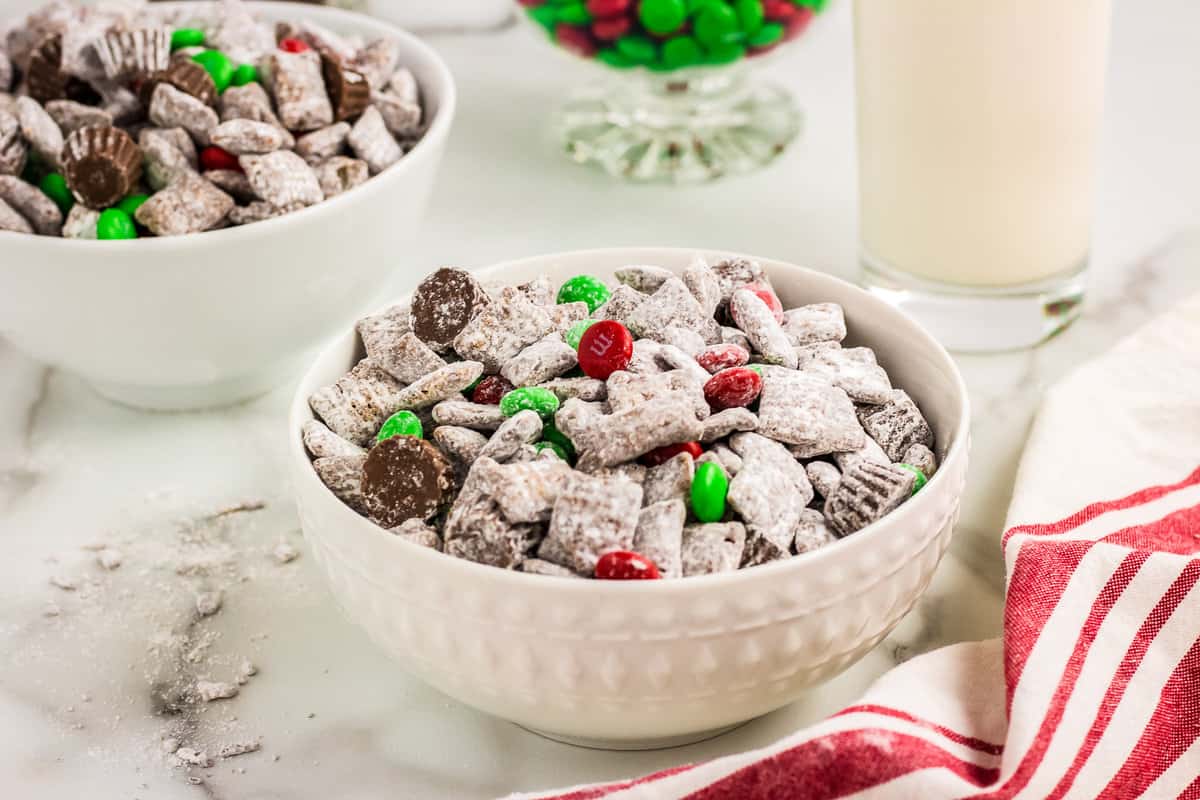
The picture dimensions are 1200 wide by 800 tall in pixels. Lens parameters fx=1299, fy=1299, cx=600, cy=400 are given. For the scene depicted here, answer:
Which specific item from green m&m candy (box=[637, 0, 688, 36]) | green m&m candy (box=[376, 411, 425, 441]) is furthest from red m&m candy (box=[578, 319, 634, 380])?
green m&m candy (box=[637, 0, 688, 36])

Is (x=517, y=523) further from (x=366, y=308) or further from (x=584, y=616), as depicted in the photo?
(x=366, y=308)

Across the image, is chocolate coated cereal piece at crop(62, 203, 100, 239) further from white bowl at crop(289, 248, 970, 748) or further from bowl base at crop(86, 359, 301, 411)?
white bowl at crop(289, 248, 970, 748)

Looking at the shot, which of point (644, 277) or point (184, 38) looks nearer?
point (644, 277)

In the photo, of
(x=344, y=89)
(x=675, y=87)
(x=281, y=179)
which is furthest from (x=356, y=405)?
(x=675, y=87)

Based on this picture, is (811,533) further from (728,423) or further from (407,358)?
(407,358)

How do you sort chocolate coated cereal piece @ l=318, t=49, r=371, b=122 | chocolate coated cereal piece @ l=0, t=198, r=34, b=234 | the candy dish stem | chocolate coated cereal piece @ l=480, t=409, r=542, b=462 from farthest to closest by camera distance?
1. the candy dish stem
2. chocolate coated cereal piece @ l=318, t=49, r=371, b=122
3. chocolate coated cereal piece @ l=0, t=198, r=34, b=234
4. chocolate coated cereal piece @ l=480, t=409, r=542, b=462

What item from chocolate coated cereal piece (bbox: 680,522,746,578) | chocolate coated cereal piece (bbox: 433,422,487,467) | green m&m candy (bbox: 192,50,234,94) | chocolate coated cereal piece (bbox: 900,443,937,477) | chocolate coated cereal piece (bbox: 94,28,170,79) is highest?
chocolate coated cereal piece (bbox: 94,28,170,79)
